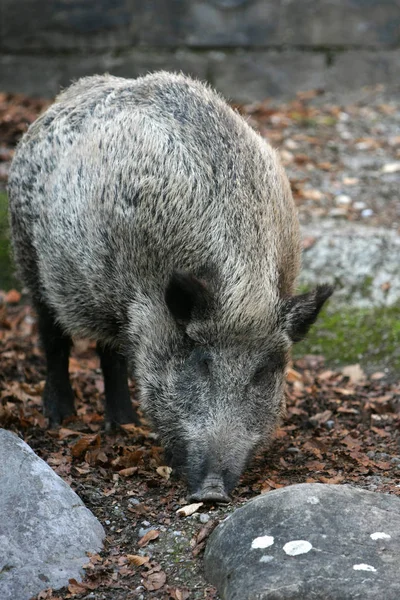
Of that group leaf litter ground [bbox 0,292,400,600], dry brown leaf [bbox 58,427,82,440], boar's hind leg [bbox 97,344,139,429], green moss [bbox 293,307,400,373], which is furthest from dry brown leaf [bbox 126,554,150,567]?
green moss [bbox 293,307,400,373]

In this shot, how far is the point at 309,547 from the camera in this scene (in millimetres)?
3809

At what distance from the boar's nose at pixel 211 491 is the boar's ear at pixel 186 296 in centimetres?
87

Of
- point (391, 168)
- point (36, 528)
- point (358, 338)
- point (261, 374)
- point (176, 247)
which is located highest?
point (391, 168)

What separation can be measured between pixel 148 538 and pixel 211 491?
15.4 inches

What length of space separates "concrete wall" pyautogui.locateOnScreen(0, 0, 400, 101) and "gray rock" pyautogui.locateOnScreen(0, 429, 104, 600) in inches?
292

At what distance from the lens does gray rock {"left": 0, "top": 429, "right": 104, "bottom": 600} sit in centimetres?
403

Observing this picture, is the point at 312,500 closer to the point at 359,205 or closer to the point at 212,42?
the point at 359,205

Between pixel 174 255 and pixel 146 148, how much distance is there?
714 millimetres

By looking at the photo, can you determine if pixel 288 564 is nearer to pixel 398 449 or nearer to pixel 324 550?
pixel 324 550

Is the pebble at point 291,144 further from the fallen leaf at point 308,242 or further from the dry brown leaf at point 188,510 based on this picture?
the dry brown leaf at point 188,510

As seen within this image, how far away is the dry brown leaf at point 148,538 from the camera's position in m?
4.42

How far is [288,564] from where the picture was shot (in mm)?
3723

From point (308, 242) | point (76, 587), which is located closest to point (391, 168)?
point (308, 242)

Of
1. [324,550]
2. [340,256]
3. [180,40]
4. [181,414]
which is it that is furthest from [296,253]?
[180,40]
